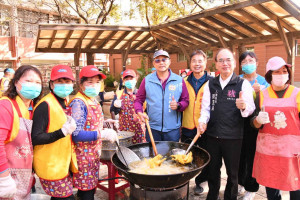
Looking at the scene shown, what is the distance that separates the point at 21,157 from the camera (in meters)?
1.90

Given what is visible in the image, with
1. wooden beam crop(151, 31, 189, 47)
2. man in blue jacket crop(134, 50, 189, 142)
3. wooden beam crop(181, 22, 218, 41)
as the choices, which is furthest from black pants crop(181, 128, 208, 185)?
wooden beam crop(151, 31, 189, 47)

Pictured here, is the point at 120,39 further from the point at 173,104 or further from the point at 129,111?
the point at 173,104

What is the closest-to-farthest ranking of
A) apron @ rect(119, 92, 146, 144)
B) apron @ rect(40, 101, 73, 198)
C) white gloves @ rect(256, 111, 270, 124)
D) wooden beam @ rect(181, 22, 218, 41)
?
1. apron @ rect(40, 101, 73, 198)
2. white gloves @ rect(256, 111, 270, 124)
3. apron @ rect(119, 92, 146, 144)
4. wooden beam @ rect(181, 22, 218, 41)

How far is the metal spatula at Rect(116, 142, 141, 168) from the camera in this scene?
7.66 feet

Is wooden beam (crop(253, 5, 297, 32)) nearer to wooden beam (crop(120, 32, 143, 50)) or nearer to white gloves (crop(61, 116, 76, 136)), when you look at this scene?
wooden beam (crop(120, 32, 143, 50))

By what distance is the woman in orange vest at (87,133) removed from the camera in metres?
2.20

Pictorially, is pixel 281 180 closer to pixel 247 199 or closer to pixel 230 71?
pixel 247 199

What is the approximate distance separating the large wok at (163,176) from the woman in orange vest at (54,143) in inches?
18.1

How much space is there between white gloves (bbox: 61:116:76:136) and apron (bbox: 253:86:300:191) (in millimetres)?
1901

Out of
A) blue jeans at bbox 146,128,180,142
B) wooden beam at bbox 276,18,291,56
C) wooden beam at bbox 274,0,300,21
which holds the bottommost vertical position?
blue jeans at bbox 146,128,180,142

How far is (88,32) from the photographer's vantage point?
907 centimetres

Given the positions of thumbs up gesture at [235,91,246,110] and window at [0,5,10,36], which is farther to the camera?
window at [0,5,10,36]

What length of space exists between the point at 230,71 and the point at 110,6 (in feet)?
42.0

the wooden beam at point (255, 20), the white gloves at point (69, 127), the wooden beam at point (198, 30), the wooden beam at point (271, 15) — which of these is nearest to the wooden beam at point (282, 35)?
the wooden beam at point (271, 15)
